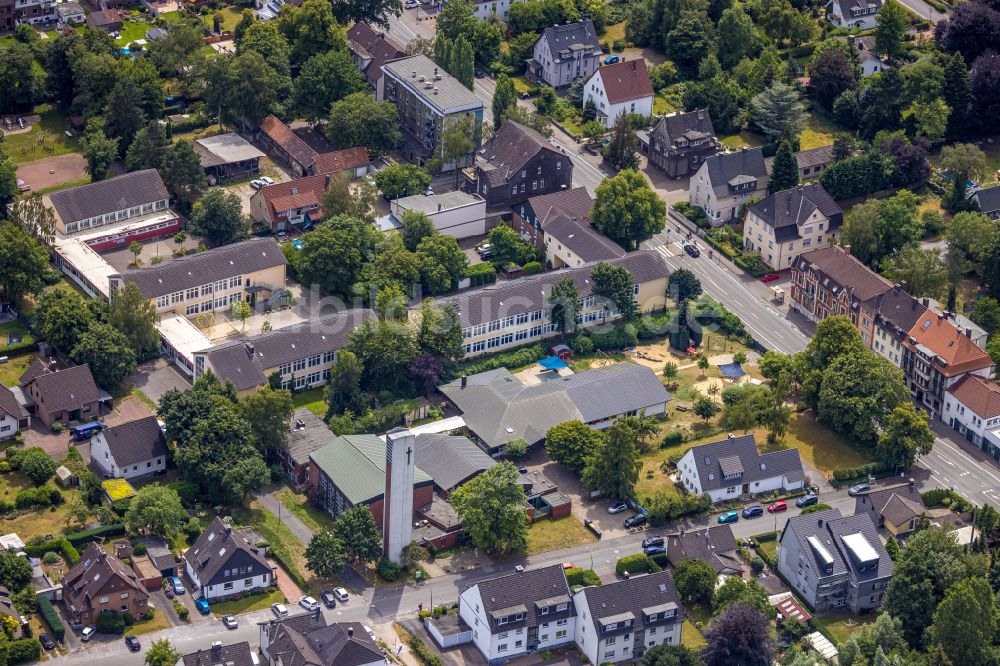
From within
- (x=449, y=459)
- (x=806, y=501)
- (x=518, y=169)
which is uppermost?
(x=518, y=169)

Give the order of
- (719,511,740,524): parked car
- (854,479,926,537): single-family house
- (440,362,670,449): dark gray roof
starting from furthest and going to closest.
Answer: (440,362,670,449): dark gray roof → (719,511,740,524): parked car → (854,479,926,537): single-family house

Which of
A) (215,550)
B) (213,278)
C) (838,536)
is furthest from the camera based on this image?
(213,278)

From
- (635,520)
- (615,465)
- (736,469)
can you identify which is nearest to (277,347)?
(615,465)

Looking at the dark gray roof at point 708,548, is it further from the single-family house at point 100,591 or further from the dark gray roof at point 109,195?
the dark gray roof at point 109,195

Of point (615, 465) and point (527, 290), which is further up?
point (527, 290)

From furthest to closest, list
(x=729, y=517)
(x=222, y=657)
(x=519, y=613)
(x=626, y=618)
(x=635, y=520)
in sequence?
(x=729, y=517), (x=635, y=520), (x=626, y=618), (x=519, y=613), (x=222, y=657)

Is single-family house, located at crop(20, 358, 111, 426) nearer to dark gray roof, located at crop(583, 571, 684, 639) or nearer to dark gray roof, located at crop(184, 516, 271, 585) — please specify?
dark gray roof, located at crop(184, 516, 271, 585)

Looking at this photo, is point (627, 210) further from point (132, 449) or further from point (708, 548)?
point (132, 449)

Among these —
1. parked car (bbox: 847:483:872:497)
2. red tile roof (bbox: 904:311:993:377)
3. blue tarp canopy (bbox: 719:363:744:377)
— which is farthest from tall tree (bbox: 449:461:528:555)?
red tile roof (bbox: 904:311:993:377)
